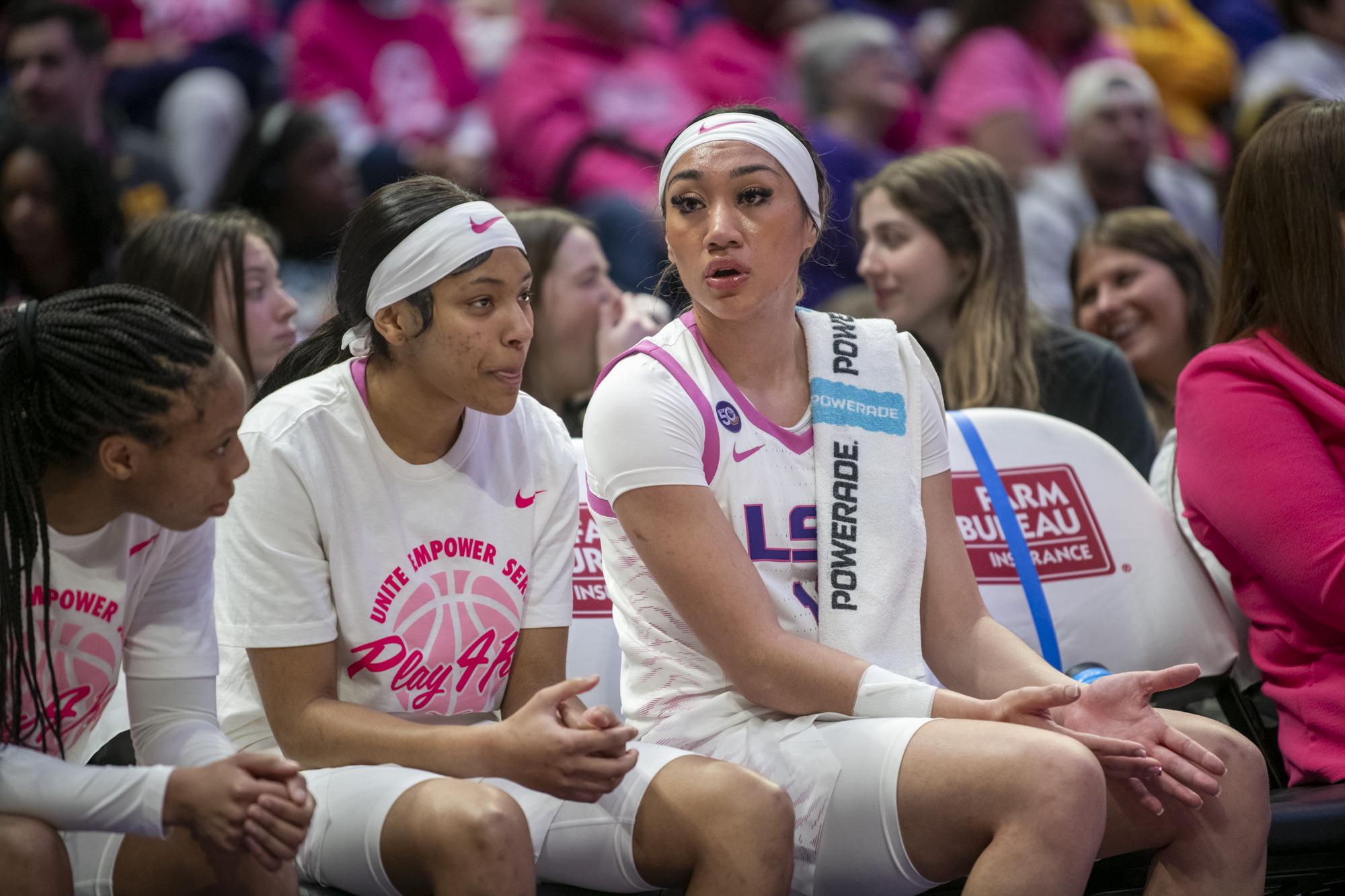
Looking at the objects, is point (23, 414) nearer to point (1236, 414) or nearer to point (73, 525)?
point (73, 525)

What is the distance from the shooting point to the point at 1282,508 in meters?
2.41

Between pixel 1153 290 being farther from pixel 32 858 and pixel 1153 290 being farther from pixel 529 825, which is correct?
pixel 32 858

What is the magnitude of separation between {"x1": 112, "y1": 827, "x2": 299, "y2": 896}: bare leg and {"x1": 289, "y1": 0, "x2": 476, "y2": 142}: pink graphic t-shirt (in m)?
4.24

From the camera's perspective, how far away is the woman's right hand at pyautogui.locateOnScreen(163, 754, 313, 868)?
1.87 meters

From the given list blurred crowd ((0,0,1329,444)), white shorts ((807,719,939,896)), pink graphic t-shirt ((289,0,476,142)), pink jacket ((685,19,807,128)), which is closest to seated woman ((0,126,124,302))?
blurred crowd ((0,0,1329,444))

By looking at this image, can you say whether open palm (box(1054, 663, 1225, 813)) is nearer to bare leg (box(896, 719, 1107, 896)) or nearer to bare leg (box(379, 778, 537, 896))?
bare leg (box(896, 719, 1107, 896))

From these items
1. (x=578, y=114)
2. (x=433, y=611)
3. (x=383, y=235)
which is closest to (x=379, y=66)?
(x=578, y=114)

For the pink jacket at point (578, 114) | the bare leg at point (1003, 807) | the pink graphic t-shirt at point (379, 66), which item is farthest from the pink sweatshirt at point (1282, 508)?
the pink graphic t-shirt at point (379, 66)

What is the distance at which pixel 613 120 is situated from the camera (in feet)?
18.9

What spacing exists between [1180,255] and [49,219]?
363cm

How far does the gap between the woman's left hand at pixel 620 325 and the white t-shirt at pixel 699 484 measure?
1.51m

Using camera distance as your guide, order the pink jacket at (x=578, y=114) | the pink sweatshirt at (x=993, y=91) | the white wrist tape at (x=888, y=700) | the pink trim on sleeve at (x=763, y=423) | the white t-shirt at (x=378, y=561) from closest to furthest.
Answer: the white wrist tape at (x=888, y=700)
the white t-shirt at (x=378, y=561)
the pink trim on sleeve at (x=763, y=423)
the pink jacket at (x=578, y=114)
the pink sweatshirt at (x=993, y=91)

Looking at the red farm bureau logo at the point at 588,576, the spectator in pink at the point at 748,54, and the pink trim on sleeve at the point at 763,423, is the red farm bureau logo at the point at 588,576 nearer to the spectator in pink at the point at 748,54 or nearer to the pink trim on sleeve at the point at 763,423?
the pink trim on sleeve at the point at 763,423

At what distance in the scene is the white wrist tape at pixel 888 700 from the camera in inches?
A: 83.7
